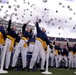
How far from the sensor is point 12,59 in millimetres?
12062

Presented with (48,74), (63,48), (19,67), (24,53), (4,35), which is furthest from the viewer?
(63,48)

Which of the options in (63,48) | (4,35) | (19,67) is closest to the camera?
(4,35)

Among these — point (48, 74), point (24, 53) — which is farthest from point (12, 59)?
point (48, 74)

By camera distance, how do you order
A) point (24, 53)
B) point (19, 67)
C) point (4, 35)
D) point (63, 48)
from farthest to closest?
point (63, 48)
point (19, 67)
point (24, 53)
point (4, 35)

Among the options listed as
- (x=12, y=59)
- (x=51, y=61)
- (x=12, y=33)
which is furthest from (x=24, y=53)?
(x=51, y=61)

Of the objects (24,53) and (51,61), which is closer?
(24,53)

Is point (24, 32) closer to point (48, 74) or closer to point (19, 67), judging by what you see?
point (19, 67)

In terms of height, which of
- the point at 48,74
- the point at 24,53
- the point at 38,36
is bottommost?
the point at 48,74

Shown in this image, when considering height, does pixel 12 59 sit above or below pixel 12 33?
below

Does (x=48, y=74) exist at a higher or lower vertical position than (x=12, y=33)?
lower

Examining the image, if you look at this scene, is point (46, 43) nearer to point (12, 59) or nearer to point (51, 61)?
point (12, 59)

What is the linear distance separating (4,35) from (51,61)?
7773mm

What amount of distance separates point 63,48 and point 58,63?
1341 mm

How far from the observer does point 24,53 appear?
11.8 meters
